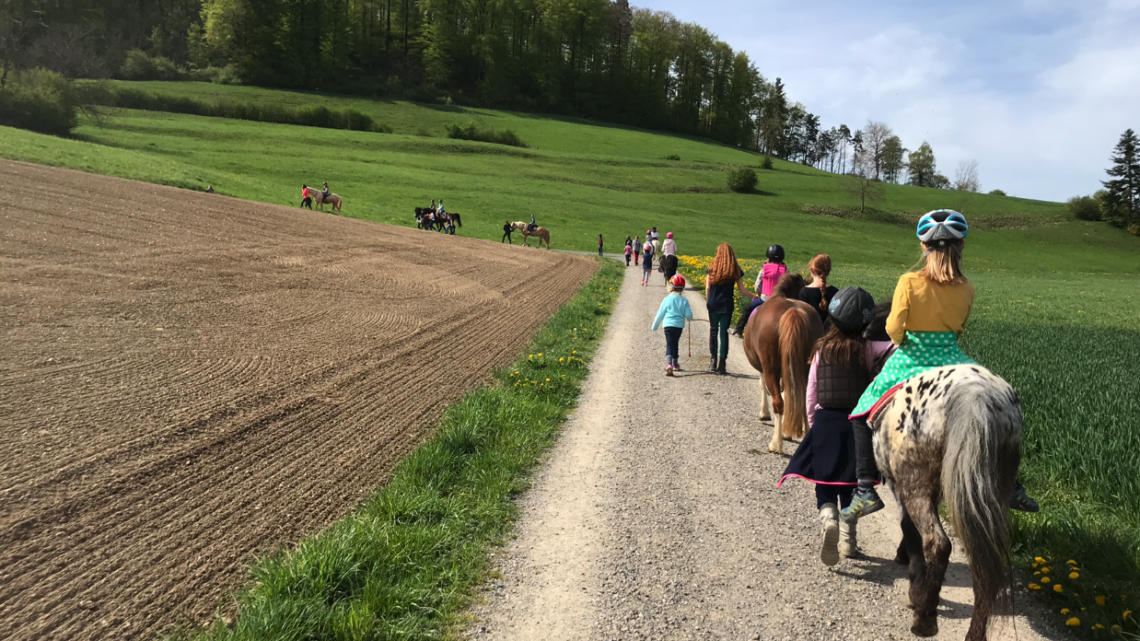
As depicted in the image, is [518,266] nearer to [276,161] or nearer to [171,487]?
[171,487]

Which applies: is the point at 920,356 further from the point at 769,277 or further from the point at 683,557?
the point at 769,277

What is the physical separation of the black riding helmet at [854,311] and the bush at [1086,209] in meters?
95.4

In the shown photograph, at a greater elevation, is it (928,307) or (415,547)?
(928,307)

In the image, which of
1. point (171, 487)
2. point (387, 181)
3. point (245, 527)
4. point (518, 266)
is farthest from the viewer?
point (387, 181)

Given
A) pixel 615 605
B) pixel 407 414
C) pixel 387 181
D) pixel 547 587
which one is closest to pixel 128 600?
pixel 547 587

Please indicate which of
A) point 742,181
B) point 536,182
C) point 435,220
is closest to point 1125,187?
point 742,181

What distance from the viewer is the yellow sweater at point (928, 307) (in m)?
3.97

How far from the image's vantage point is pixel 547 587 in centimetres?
432

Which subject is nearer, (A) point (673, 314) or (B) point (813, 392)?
(B) point (813, 392)

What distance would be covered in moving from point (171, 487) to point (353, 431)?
1.98 metres

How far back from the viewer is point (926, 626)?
376 cm

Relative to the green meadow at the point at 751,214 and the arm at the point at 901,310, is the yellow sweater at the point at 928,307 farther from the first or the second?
the green meadow at the point at 751,214

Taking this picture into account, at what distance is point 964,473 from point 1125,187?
101747mm

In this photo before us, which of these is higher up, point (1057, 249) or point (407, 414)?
point (1057, 249)
